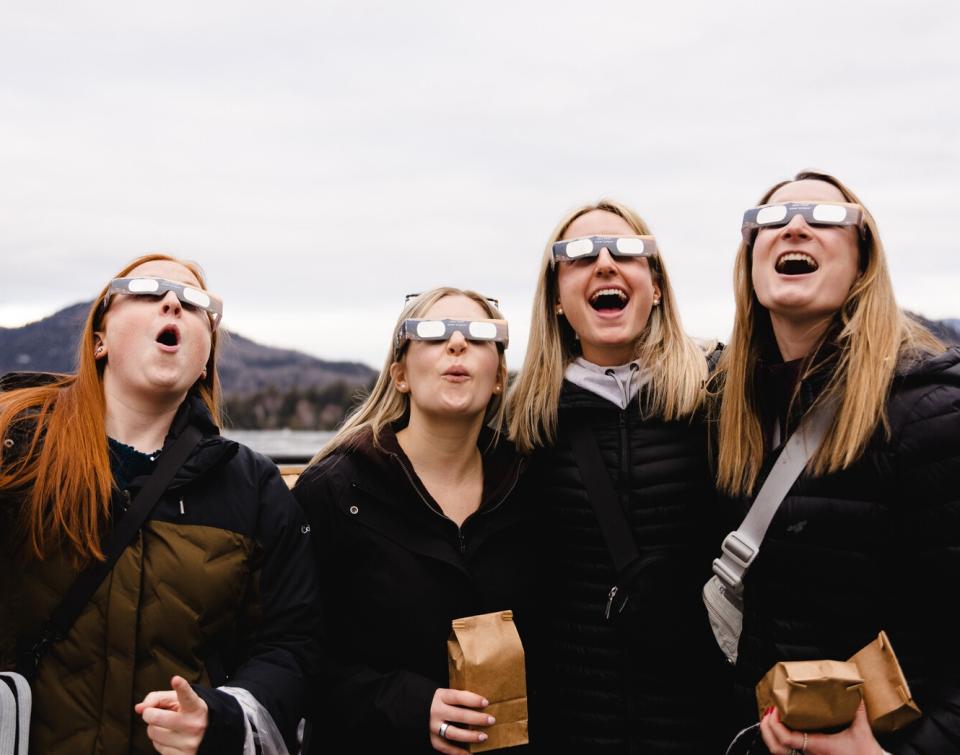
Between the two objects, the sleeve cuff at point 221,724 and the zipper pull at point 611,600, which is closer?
the sleeve cuff at point 221,724

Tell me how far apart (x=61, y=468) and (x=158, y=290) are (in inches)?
28.7

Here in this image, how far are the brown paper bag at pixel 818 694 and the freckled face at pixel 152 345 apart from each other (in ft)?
7.43

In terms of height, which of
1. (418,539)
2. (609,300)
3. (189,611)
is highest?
(609,300)

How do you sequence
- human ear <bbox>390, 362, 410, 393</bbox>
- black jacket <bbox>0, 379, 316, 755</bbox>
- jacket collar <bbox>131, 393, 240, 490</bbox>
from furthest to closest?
human ear <bbox>390, 362, 410, 393</bbox>
jacket collar <bbox>131, 393, 240, 490</bbox>
black jacket <bbox>0, 379, 316, 755</bbox>

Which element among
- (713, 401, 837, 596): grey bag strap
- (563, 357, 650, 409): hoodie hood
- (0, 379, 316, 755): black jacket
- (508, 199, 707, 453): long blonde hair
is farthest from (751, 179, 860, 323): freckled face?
(0, 379, 316, 755): black jacket

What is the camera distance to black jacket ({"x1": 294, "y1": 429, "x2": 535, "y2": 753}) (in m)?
3.20

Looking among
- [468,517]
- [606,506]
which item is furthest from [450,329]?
[606,506]

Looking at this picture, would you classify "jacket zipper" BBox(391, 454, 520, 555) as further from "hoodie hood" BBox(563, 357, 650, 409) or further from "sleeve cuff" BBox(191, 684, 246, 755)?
"sleeve cuff" BBox(191, 684, 246, 755)

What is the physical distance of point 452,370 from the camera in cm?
347

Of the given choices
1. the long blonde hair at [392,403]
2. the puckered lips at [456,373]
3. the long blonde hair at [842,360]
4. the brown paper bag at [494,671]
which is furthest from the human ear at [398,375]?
the long blonde hair at [842,360]

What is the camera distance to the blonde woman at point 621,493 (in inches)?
124

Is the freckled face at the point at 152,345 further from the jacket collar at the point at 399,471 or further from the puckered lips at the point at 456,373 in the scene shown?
the puckered lips at the point at 456,373

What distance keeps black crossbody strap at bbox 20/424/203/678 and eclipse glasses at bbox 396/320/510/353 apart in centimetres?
105

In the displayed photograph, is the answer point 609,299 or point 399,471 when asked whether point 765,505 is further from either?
point 399,471
